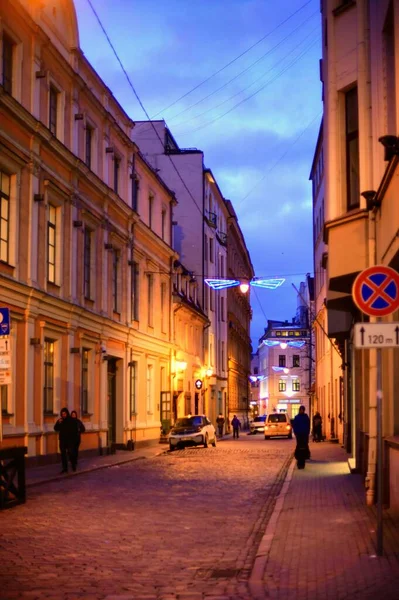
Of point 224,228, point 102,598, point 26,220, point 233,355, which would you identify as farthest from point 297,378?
point 102,598

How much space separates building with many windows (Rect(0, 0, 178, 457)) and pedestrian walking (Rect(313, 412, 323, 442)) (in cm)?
819

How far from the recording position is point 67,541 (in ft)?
37.1

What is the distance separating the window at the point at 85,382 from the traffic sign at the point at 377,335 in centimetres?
2125

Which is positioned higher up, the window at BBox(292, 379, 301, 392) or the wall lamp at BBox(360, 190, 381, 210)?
the wall lamp at BBox(360, 190, 381, 210)

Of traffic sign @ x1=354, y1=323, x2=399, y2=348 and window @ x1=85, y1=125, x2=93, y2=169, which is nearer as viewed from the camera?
traffic sign @ x1=354, y1=323, x2=399, y2=348

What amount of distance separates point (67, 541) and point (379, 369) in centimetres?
463

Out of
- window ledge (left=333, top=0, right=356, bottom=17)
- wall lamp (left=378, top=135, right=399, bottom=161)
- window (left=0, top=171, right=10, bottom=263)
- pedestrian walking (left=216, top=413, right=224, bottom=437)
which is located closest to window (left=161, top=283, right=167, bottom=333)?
pedestrian walking (left=216, top=413, right=224, bottom=437)

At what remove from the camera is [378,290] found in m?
9.47

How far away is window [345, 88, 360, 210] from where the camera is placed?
15578 millimetres

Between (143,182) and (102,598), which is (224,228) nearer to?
(143,182)

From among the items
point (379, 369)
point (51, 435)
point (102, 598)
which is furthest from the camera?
point (51, 435)

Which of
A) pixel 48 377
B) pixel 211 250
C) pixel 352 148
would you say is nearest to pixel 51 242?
pixel 48 377

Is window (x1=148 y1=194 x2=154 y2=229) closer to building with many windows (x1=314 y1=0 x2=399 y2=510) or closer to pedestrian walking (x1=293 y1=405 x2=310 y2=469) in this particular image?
pedestrian walking (x1=293 y1=405 x2=310 y2=469)

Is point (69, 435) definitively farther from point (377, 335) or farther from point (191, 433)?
point (377, 335)
